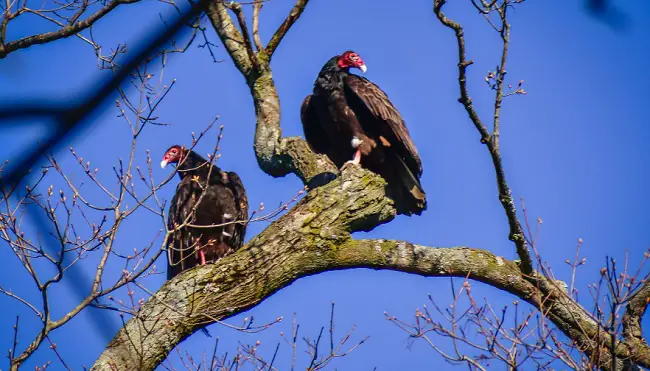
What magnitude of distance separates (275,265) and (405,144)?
2.04m

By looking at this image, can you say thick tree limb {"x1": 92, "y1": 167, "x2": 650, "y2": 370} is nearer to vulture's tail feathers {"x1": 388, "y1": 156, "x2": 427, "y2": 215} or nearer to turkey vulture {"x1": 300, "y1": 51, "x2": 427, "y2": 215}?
vulture's tail feathers {"x1": 388, "y1": 156, "x2": 427, "y2": 215}

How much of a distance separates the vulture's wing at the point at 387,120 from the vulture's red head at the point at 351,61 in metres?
0.27

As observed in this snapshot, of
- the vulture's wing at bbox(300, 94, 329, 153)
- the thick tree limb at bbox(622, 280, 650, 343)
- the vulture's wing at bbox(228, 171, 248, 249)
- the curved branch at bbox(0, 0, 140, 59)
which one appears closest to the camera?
the curved branch at bbox(0, 0, 140, 59)

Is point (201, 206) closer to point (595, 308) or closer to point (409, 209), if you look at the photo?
point (409, 209)

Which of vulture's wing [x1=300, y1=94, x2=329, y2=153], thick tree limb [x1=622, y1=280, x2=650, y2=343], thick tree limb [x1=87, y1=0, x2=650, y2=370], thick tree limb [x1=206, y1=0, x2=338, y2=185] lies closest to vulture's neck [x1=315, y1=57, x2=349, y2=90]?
vulture's wing [x1=300, y1=94, x2=329, y2=153]

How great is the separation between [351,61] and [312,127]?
2.06 feet

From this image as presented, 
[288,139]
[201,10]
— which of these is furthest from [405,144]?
[201,10]

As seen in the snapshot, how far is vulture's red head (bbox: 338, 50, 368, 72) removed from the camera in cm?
575

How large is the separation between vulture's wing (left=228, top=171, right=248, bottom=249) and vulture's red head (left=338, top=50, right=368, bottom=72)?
1.22m

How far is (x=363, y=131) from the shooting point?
539 cm

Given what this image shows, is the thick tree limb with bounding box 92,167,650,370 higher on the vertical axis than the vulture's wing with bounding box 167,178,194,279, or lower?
lower

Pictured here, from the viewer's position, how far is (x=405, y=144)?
206 inches

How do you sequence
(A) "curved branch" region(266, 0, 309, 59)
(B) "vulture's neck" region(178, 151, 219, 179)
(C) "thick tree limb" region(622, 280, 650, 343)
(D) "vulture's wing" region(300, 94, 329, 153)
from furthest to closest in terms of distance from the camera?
1. (D) "vulture's wing" region(300, 94, 329, 153)
2. (B) "vulture's neck" region(178, 151, 219, 179)
3. (A) "curved branch" region(266, 0, 309, 59)
4. (C) "thick tree limb" region(622, 280, 650, 343)

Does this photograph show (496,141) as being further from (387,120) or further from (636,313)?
(387,120)
